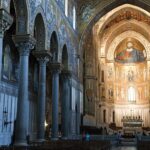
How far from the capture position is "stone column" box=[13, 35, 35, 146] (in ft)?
50.8

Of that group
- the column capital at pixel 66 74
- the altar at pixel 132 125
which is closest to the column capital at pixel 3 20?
the column capital at pixel 66 74

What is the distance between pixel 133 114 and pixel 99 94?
324 inches

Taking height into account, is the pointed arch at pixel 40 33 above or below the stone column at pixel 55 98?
above

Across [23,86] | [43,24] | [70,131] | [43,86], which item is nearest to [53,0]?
[43,24]

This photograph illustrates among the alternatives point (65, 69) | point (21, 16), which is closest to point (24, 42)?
point (21, 16)

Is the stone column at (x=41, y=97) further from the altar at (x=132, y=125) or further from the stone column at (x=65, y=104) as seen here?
the altar at (x=132, y=125)

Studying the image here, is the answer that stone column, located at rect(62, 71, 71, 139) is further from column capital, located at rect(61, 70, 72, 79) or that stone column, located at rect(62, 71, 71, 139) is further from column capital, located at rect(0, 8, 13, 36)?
column capital, located at rect(0, 8, 13, 36)

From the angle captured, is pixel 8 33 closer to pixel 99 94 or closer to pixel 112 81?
pixel 99 94

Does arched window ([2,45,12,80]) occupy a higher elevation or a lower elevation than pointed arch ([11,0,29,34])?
lower

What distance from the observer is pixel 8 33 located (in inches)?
858

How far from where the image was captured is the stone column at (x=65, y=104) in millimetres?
25672

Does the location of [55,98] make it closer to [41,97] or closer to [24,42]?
[41,97]

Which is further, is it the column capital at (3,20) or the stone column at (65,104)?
the stone column at (65,104)

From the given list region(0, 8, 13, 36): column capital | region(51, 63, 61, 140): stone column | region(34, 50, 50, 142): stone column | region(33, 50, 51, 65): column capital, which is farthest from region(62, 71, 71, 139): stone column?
region(0, 8, 13, 36): column capital
